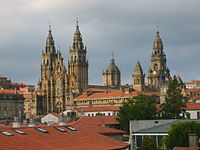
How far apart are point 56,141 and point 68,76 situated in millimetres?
121704

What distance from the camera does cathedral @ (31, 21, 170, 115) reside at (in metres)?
154

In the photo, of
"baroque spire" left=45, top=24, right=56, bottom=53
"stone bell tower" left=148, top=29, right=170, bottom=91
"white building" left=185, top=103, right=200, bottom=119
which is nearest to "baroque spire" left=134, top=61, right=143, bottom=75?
"stone bell tower" left=148, top=29, right=170, bottom=91

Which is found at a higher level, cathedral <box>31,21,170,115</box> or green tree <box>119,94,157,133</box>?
cathedral <box>31,21,170,115</box>

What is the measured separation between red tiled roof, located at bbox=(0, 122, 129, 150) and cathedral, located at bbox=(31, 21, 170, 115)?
10746 cm

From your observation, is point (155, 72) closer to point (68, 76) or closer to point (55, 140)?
point (68, 76)

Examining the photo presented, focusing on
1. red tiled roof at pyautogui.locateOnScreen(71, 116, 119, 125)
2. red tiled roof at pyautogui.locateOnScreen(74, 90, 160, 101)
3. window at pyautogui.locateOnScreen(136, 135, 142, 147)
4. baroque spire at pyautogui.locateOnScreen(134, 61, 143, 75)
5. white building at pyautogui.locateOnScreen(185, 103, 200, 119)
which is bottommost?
window at pyautogui.locateOnScreen(136, 135, 142, 147)

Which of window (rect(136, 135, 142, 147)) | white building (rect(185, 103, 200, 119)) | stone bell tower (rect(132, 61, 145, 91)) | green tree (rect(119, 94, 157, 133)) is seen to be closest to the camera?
window (rect(136, 135, 142, 147))

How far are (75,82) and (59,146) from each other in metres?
120

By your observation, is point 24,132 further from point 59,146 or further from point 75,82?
point 75,82

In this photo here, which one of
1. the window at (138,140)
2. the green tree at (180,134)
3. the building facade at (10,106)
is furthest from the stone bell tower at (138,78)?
the green tree at (180,134)

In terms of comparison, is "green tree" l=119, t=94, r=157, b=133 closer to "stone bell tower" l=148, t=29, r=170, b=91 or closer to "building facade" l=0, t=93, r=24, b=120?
"building facade" l=0, t=93, r=24, b=120

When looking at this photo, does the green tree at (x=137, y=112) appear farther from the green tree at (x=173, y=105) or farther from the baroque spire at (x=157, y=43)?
the baroque spire at (x=157, y=43)

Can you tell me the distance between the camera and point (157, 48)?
171000 millimetres

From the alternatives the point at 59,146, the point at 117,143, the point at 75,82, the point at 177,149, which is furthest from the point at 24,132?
the point at 75,82
